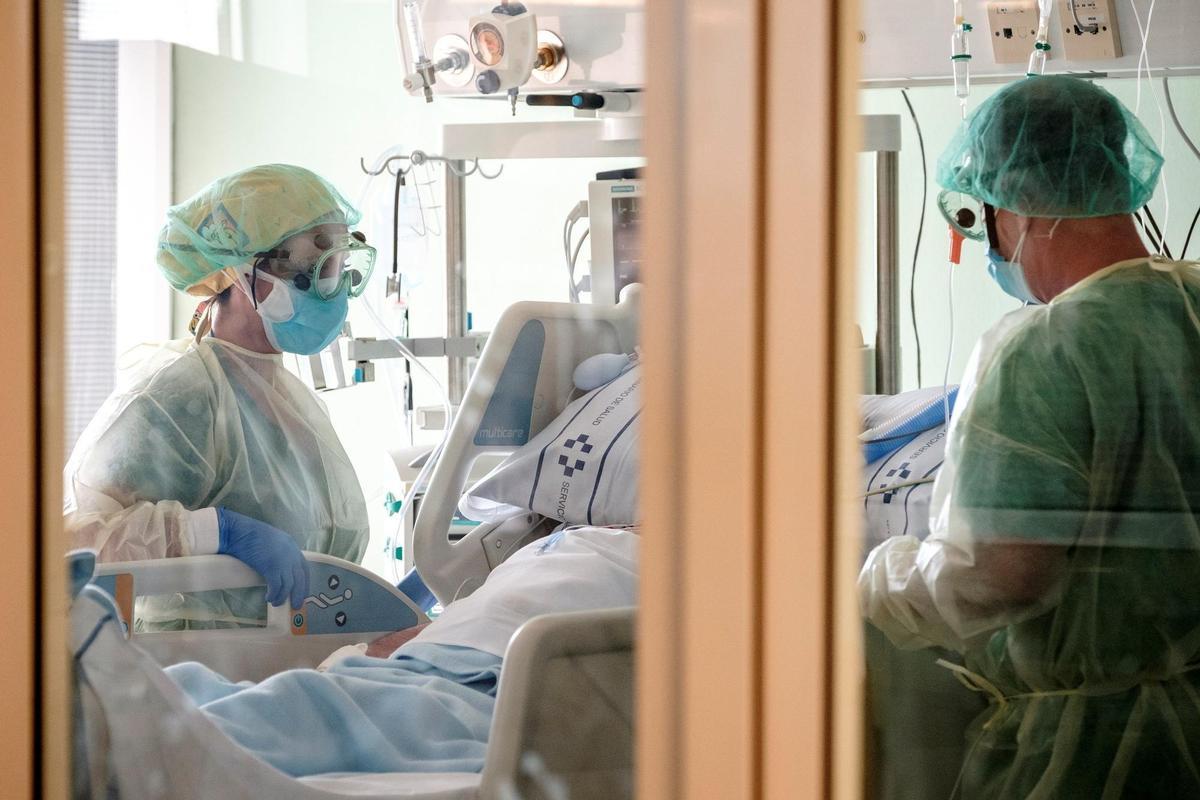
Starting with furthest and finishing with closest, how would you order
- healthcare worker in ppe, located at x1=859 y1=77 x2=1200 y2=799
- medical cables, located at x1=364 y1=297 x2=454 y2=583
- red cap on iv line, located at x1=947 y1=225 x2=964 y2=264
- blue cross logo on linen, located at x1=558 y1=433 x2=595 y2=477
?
blue cross logo on linen, located at x1=558 y1=433 x2=595 y2=477 → medical cables, located at x1=364 y1=297 x2=454 y2=583 → red cap on iv line, located at x1=947 y1=225 x2=964 y2=264 → healthcare worker in ppe, located at x1=859 y1=77 x2=1200 y2=799

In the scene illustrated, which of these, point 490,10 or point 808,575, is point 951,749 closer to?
point 808,575

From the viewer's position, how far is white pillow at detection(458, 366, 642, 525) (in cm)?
115

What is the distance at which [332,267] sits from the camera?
4.42 feet

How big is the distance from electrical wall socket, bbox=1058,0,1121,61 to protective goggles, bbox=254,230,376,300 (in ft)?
2.71

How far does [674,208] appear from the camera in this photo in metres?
0.95

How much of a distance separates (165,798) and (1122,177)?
1.12 metres

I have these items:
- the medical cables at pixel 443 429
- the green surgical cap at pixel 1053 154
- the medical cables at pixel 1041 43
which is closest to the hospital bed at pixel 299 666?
the medical cables at pixel 443 429

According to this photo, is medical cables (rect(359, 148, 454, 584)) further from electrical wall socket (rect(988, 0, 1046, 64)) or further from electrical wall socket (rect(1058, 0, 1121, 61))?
electrical wall socket (rect(1058, 0, 1121, 61))

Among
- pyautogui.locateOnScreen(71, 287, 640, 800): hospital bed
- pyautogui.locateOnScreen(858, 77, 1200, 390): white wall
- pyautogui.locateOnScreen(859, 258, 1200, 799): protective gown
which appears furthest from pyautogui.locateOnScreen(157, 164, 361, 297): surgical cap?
pyautogui.locateOnScreen(859, 258, 1200, 799): protective gown

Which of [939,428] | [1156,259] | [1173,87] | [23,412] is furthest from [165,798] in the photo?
[1173,87]

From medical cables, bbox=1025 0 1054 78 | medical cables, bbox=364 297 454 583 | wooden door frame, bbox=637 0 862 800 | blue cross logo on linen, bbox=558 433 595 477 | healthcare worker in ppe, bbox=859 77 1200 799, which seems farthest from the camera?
blue cross logo on linen, bbox=558 433 595 477

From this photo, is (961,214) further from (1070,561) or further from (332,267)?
(332,267)

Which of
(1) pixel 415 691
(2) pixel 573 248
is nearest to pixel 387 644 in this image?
(1) pixel 415 691

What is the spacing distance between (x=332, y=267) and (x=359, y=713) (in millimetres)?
513
